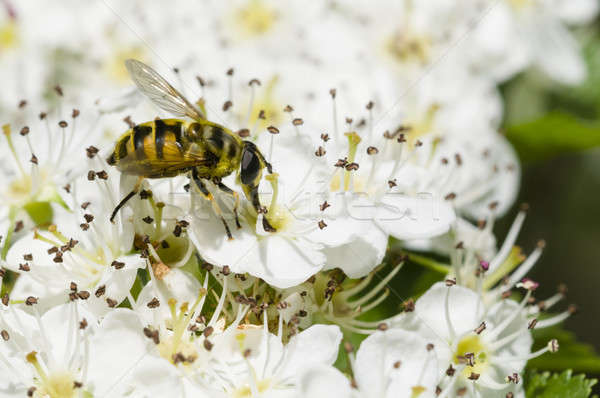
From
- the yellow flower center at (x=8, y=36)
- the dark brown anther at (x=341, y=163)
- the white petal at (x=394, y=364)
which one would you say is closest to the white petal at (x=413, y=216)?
the dark brown anther at (x=341, y=163)

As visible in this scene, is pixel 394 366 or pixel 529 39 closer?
pixel 394 366

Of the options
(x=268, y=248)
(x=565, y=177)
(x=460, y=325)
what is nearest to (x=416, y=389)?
(x=460, y=325)

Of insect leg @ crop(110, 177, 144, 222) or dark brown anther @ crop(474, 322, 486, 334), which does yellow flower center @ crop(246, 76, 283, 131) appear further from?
dark brown anther @ crop(474, 322, 486, 334)

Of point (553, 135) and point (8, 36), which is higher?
point (8, 36)

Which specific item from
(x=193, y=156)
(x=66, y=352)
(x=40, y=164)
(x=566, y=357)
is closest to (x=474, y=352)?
(x=566, y=357)

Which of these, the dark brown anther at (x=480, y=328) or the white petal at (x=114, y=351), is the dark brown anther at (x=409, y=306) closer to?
the dark brown anther at (x=480, y=328)

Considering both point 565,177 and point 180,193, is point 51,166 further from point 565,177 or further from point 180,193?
point 565,177

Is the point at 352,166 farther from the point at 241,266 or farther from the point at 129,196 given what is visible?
the point at 129,196

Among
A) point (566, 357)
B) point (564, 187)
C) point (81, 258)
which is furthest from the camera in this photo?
point (564, 187)
